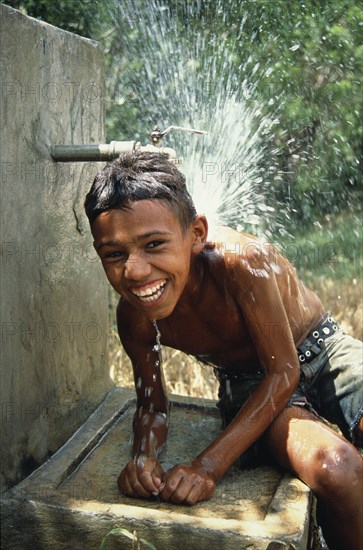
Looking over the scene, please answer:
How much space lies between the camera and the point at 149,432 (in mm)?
2488

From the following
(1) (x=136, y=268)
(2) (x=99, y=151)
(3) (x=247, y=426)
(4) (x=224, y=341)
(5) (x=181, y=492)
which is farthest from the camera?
(4) (x=224, y=341)

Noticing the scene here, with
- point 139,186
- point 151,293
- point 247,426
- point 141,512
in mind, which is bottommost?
point 141,512

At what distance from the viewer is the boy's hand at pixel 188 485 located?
6.98ft

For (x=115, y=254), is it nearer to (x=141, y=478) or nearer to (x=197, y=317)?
(x=197, y=317)

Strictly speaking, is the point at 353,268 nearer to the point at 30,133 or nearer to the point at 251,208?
the point at 251,208

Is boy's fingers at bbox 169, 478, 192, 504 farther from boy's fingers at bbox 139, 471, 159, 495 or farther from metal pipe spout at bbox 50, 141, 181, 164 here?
metal pipe spout at bbox 50, 141, 181, 164

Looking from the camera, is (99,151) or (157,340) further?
(157,340)

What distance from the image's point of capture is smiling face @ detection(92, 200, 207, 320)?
6.62ft

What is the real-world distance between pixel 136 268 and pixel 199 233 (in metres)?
0.31

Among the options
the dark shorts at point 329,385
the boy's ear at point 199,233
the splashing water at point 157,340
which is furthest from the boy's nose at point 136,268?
the dark shorts at point 329,385

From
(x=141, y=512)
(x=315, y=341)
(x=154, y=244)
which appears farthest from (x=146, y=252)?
(x=315, y=341)

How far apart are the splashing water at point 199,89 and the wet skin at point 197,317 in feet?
5.17

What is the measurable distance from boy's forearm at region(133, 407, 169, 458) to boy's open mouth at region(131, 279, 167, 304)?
1.86 ft

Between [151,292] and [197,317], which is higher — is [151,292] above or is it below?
above
